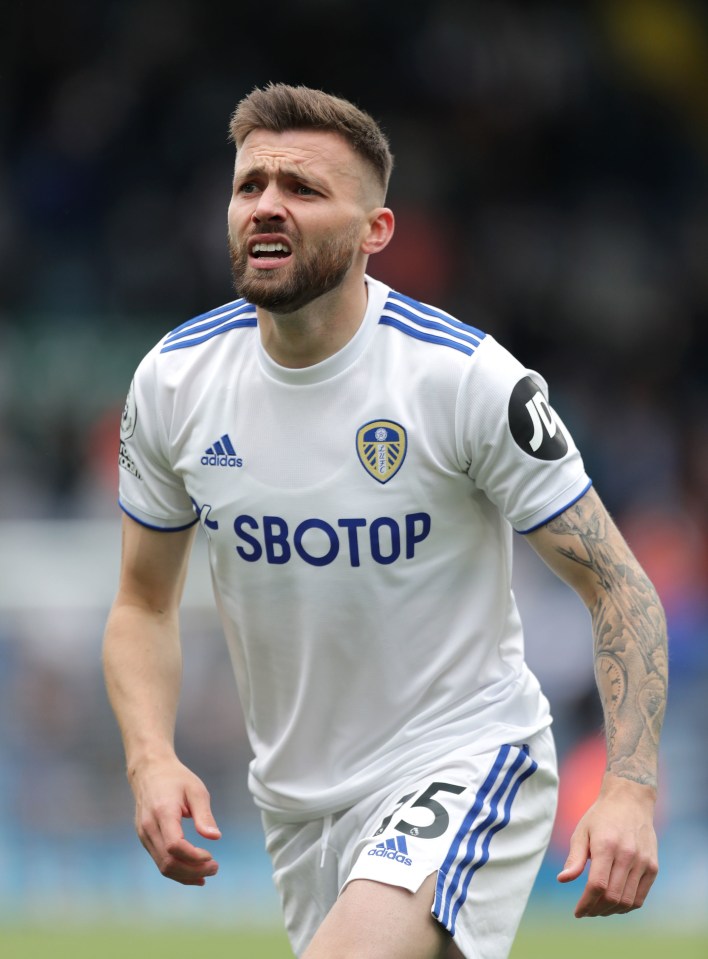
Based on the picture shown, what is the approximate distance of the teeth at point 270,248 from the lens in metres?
4.44

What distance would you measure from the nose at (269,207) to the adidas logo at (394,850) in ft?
5.39

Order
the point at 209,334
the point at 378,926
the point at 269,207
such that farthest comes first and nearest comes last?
the point at 209,334, the point at 269,207, the point at 378,926

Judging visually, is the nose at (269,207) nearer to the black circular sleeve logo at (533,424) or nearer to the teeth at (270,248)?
the teeth at (270,248)

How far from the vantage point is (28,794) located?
38.8 ft

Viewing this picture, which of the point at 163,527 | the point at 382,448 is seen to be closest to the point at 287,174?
the point at 382,448

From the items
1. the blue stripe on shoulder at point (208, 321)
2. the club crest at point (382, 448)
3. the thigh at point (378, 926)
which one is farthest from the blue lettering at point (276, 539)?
the thigh at point (378, 926)

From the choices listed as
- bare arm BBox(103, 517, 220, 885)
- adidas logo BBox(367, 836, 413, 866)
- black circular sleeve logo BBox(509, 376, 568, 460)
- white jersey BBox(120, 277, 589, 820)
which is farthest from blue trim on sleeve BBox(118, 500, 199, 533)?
adidas logo BBox(367, 836, 413, 866)

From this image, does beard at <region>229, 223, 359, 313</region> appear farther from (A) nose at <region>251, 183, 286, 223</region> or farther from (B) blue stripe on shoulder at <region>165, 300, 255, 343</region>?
(B) blue stripe on shoulder at <region>165, 300, 255, 343</region>

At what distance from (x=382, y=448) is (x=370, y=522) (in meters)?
0.20

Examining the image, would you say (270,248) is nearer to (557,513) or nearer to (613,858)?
(557,513)

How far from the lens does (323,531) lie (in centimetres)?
446

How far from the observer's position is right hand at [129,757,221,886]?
13.5 feet

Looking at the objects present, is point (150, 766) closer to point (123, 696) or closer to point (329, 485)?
point (123, 696)

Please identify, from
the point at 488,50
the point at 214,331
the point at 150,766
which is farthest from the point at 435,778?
the point at 488,50
